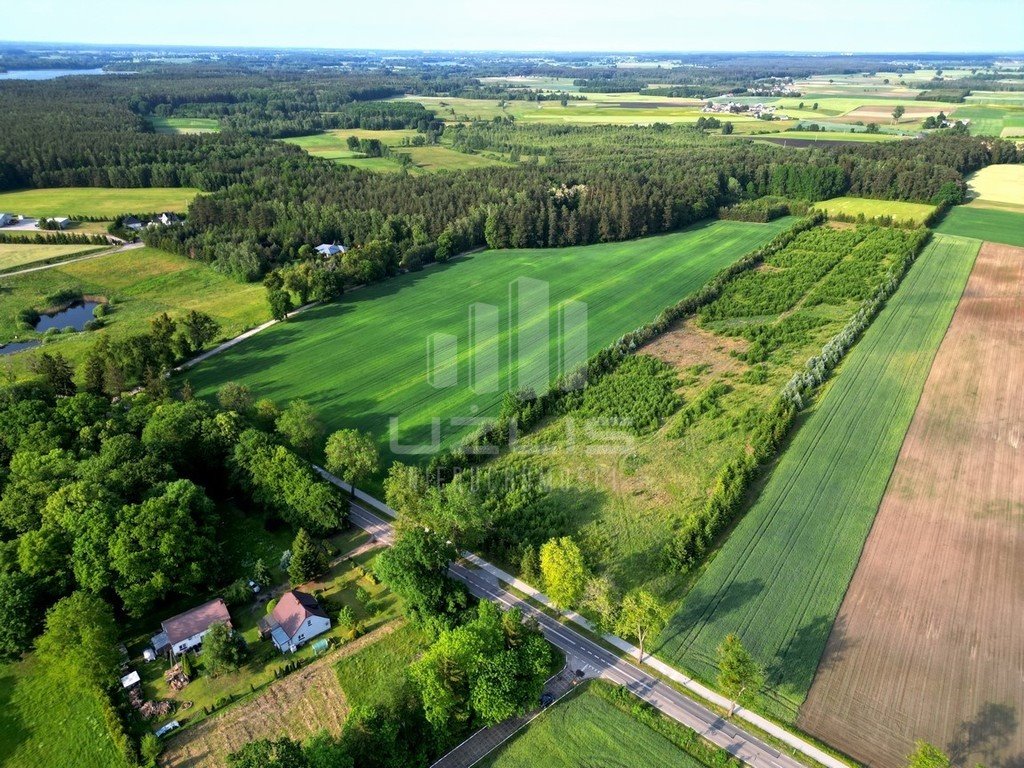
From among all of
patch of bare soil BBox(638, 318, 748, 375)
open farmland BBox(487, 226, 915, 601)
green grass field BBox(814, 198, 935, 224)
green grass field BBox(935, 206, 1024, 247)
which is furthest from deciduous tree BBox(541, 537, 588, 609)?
green grass field BBox(935, 206, 1024, 247)

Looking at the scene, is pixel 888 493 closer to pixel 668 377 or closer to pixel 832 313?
pixel 668 377

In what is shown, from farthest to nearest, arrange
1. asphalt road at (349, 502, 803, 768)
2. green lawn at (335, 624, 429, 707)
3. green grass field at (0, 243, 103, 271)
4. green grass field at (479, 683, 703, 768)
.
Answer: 1. green grass field at (0, 243, 103, 271)
2. green lawn at (335, 624, 429, 707)
3. asphalt road at (349, 502, 803, 768)
4. green grass field at (479, 683, 703, 768)

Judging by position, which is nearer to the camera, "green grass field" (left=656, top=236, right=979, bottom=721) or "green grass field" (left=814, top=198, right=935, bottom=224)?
"green grass field" (left=656, top=236, right=979, bottom=721)

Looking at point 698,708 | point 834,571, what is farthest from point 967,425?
point 698,708

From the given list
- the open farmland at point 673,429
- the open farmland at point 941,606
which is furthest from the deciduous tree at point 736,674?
the open farmland at point 673,429

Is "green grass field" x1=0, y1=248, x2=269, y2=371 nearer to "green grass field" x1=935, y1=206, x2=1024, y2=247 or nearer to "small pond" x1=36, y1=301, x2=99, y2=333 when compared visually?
"small pond" x1=36, y1=301, x2=99, y2=333

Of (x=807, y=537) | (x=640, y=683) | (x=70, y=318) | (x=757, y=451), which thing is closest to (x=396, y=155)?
(x=70, y=318)
